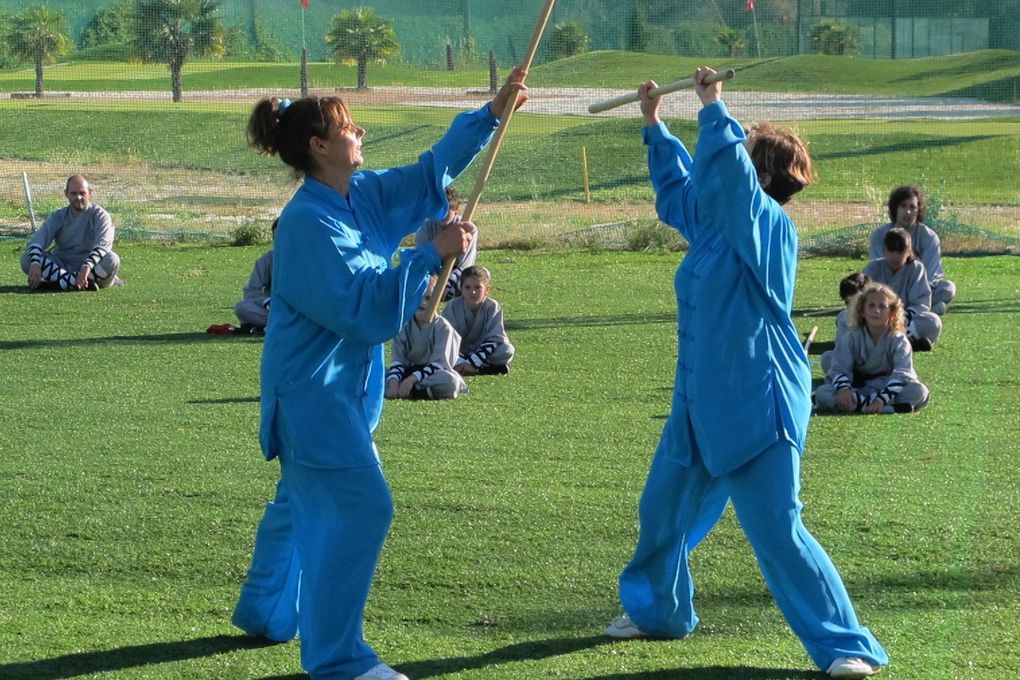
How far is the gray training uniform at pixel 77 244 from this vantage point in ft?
42.7

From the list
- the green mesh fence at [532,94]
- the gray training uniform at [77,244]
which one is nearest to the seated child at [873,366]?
the gray training uniform at [77,244]

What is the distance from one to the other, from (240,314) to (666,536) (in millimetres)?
6940

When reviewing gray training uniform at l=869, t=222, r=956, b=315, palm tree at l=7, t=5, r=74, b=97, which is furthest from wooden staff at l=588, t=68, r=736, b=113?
palm tree at l=7, t=5, r=74, b=97

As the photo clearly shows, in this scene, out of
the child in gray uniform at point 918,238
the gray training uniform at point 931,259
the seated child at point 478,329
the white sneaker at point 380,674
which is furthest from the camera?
the gray training uniform at point 931,259

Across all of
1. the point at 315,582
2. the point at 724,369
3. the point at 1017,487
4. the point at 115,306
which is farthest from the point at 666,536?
the point at 115,306

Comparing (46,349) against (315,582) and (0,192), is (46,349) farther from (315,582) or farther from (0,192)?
(0,192)

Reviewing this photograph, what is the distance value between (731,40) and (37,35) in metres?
9.02

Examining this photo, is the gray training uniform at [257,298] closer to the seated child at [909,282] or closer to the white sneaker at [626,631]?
the seated child at [909,282]

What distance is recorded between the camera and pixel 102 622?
4770 millimetres

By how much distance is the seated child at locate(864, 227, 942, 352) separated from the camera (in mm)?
10117

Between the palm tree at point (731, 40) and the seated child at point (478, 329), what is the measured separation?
9170mm

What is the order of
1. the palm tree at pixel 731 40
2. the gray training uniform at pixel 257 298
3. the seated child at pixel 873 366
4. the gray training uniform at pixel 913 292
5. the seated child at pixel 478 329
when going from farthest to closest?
the palm tree at pixel 731 40, the gray training uniform at pixel 257 298, the gray training uniform at pixel 913 292, the seated child at pixel 478 329, the seated child at pixel 873 366

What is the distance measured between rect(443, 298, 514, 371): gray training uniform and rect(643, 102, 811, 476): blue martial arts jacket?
5.23m

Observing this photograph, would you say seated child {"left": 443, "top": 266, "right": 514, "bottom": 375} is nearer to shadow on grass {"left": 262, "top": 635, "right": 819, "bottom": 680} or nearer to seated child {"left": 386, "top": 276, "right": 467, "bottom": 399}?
seated child {"left": 386, "top": 276, "right": 467, "bottom": 399}
